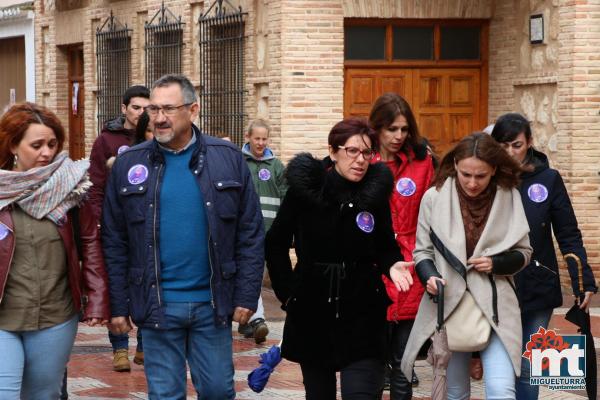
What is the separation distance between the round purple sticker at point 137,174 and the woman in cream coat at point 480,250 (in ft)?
4.74

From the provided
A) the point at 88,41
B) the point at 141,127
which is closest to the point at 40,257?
the point at 141,127

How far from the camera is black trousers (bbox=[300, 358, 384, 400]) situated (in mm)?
6305

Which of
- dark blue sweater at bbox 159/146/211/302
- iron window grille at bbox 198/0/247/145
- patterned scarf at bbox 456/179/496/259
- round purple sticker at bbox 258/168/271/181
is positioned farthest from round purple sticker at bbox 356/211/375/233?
iron window grille at bbox 198/0/247/145

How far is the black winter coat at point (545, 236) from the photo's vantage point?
24.1 ft

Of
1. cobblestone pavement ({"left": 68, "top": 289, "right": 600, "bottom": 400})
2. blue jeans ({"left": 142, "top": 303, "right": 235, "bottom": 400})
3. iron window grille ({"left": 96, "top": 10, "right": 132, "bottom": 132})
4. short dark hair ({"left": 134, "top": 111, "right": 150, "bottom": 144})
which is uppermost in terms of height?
iron window grille ({"left": 96, "top": 10, "right": 132, "bottom": 132})

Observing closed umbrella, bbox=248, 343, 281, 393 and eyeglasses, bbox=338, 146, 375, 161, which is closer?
eyeglasses, bbox=338, 146, 375, 161

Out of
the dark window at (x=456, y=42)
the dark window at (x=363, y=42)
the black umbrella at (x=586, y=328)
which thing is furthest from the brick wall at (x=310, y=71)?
the black umbrella at (x=586, y=328)

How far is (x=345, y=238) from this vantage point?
6402 millimetres

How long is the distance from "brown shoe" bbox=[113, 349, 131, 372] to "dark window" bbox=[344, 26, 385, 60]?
710 centimetres

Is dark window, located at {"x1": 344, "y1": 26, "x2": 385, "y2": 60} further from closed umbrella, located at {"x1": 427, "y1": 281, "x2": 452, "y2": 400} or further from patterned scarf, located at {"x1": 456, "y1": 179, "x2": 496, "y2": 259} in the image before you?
closed umbrella, located at {"x1": 427, "y1": 281, "x2": 452, "y2": 400}

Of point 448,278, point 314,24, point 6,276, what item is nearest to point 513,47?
point 314,24

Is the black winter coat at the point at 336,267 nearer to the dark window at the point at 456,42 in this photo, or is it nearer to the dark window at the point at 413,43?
the dark window at the point at 413,43

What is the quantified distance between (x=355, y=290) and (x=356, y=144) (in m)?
0.68

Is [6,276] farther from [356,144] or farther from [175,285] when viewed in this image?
[356,144]
